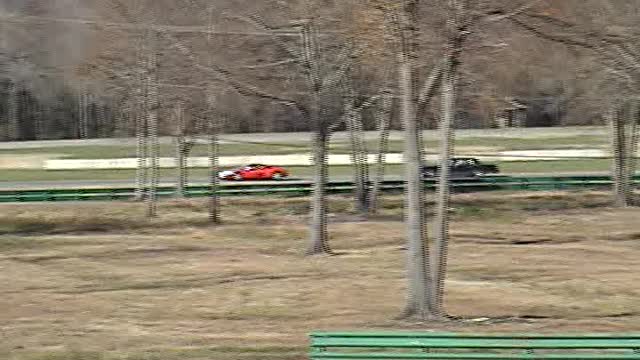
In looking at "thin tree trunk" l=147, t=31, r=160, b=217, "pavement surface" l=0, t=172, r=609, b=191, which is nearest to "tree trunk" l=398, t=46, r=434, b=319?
"thin tree trunk" l=147, t=31, r=160, b=217

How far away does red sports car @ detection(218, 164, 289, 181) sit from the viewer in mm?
56750

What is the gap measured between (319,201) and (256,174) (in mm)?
26625

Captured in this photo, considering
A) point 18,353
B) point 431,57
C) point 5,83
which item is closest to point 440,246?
point 431,57

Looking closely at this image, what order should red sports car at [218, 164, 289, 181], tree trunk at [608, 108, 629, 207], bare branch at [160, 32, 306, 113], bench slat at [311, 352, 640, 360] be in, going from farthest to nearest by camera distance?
red sports car at [218, 164, 289, 181] < tree trunk at [608, 108, 629, 207] < bare branch at [160, 32, 306, 113] < bench slat at [311, 352, 640, 360]

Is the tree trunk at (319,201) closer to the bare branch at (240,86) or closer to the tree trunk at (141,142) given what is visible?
the bare branch at (240,86)

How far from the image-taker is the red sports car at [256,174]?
56.8m

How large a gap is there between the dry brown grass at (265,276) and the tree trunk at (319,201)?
669mm

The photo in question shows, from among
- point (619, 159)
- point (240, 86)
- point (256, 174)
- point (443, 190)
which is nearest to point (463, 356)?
point (443, 190)

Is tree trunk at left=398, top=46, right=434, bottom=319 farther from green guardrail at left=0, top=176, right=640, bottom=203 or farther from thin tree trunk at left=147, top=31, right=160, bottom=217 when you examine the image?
green guardrail at left=0, top=176, right=640, bottom=203

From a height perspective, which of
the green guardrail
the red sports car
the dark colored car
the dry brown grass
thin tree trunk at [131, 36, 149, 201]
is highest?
thin tree trunk at [131, 36, 149, 201]

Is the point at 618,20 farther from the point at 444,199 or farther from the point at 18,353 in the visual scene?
the point at 18,353

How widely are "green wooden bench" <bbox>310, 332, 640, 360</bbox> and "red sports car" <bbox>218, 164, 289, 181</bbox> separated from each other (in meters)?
45.4

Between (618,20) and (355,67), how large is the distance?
27.3 ft

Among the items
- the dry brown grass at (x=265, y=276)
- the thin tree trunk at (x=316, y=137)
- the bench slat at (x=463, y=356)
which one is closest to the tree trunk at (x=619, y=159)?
the dry brown grass at (x=265, y=276)
